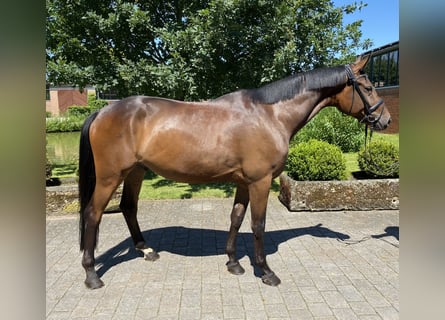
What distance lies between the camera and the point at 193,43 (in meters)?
6.37

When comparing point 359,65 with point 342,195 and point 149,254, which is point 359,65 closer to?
point 342,195

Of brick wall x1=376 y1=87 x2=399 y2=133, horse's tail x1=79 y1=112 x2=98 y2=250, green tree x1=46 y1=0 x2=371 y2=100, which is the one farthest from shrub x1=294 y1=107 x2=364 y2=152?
horse's tail x1=79 y1=112 x2=98 y2=250

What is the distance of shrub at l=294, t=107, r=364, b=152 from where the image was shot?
1093cm

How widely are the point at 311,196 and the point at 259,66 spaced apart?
9.26 feet

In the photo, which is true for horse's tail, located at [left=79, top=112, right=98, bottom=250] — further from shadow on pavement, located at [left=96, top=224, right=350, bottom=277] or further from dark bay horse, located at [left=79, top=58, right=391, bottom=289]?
shadow on pavement, located at [left=96, top=224, right=350, bottom=277]

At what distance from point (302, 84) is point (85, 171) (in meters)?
2.56

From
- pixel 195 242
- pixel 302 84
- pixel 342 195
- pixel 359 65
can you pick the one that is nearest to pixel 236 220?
pixel 195 242

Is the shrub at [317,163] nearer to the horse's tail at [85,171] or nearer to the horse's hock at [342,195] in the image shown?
the horse's hock at [342,195]

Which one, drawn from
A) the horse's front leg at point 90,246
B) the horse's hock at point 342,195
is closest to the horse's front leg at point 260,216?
the horse's front leg at point 90,246

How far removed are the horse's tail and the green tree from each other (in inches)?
125

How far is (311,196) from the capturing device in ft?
19.6

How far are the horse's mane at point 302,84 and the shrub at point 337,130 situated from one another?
7.28 m
